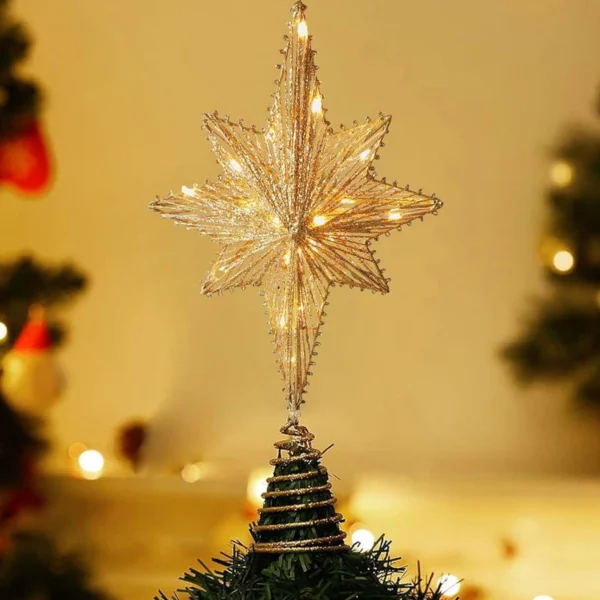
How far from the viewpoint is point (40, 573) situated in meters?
1.44

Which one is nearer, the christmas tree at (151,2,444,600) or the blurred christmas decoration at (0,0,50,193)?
the christmas tree at (151,2,444,600)

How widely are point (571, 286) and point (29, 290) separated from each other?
3.73ft

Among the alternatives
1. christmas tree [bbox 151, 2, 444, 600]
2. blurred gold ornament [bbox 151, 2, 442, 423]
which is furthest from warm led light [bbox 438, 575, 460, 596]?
blurred gold ornament [bbox 151, 2, 442, 423]

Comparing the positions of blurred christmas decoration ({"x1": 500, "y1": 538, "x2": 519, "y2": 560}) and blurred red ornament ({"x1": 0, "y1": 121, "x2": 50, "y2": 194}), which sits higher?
blurred red ornament ({"x1": 0, "y1": 121, "x2": 50, "y2": 194})

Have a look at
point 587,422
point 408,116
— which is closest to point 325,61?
point 408,116

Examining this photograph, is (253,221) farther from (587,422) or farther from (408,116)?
(587,422)

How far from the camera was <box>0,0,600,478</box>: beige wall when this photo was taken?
6.29 feet

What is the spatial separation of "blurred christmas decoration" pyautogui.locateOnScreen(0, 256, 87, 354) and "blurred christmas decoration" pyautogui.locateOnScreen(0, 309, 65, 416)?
0.07m

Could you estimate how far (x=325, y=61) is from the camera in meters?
1.93

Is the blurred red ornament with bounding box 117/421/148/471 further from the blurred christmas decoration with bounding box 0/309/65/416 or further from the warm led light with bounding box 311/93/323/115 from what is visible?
the warm led light with bounding box 311/93/323/115

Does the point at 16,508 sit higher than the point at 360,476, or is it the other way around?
the point at 360,476

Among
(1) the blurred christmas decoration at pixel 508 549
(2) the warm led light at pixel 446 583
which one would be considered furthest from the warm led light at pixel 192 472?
(2) the warm led light at pixel 446 583

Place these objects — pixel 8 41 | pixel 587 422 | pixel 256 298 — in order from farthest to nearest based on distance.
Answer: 1. pixel 587 422
2. pixel 256 298
3. pixel 8 41

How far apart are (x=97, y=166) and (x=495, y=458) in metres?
1.17
